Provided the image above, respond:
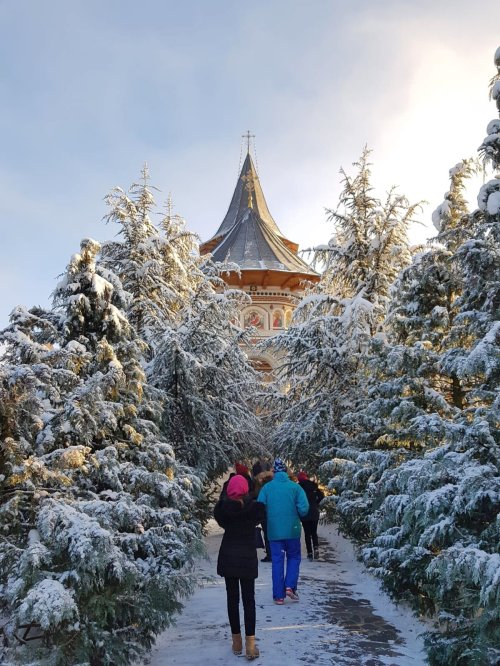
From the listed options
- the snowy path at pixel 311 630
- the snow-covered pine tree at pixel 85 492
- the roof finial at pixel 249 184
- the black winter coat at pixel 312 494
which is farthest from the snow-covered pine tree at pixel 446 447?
the roof finial at pixel 249 184

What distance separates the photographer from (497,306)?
246 inches

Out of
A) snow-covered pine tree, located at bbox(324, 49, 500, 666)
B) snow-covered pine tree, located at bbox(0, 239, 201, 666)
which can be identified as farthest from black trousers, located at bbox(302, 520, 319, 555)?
snow-covered pine tree, located at bbox(0, 239, 201, 666)

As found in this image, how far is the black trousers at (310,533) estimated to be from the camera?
10180 millimetres

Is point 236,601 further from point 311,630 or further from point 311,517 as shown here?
point 311,517

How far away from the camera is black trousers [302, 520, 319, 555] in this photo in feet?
33.4

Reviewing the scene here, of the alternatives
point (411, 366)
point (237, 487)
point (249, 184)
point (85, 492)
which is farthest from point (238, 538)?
point (249, 184)

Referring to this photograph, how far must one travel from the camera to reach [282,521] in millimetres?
7160

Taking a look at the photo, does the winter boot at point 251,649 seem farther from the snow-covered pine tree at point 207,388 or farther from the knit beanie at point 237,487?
the snow-covered pine tree at point 207,388

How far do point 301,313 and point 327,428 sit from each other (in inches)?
109

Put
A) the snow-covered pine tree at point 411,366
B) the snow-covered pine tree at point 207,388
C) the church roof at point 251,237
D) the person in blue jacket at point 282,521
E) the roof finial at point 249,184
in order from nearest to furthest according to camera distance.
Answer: the person in blue jacket at point 282,521
the snow-covered pine tree at point 411,366
the snow-covered pine tree at point 207,388
the church roof at point 251,237
the roof finial at point 249,184

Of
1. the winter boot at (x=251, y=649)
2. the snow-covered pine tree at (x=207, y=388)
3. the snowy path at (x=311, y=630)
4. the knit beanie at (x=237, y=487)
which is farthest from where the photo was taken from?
the snow-covered pine tree at (x=207, y=388)

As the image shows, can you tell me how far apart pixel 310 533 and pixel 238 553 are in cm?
516

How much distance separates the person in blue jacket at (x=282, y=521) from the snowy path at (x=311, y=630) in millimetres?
312

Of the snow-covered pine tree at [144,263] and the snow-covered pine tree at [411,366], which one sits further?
the snow-covered pine tree at [144,263]
